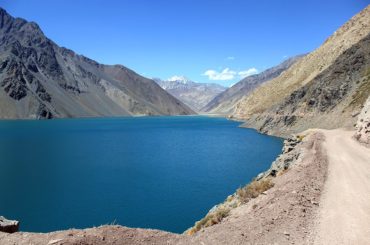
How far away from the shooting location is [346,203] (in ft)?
53.4

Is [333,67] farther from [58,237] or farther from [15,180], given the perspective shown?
[58,237]

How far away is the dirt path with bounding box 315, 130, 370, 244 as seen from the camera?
1288 centimetres

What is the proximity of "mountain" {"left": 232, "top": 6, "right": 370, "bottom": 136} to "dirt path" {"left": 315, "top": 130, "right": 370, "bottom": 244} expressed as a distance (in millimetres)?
34556

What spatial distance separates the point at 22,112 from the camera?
200 metres

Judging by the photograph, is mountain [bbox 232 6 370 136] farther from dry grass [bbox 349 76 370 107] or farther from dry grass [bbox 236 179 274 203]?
dry grass [bbox 236 179 274 203]

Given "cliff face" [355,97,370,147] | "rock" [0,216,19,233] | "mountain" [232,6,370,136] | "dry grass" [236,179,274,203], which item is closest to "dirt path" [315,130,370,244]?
"dry grass" [236,179,274,203]

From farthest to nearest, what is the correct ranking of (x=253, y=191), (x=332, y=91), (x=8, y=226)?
(x=332, y=91) < (x=253, y=191) < (x=8, y=226)

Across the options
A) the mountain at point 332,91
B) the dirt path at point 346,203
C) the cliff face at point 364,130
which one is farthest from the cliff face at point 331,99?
the dirt path at point 346,203

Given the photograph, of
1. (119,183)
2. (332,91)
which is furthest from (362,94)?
(119,183)

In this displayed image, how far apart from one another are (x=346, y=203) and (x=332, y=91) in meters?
72.6

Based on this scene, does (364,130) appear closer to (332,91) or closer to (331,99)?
(331,99)

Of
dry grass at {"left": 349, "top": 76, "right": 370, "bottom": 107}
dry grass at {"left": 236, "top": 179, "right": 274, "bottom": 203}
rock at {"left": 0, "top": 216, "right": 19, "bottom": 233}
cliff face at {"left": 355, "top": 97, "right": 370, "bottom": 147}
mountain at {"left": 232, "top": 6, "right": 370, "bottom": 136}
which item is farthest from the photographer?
mountain at {"left": 232, "top": 6, "right": 370, "bottom": 136}

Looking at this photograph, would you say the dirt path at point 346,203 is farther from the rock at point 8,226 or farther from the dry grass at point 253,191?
the rock at point 8,226

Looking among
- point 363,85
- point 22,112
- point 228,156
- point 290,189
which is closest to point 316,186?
point 290,189
